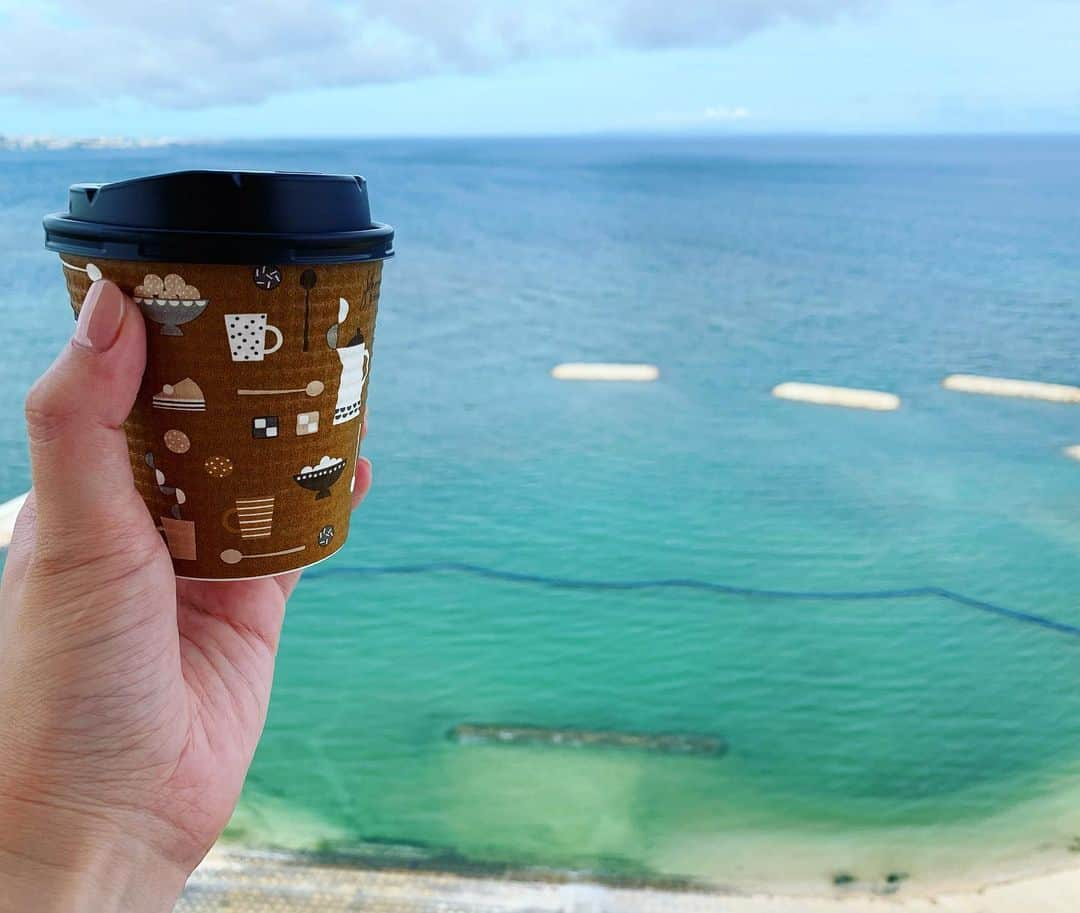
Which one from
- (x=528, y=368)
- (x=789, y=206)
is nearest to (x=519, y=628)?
(x=528, y=368)

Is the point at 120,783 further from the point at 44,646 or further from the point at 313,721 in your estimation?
the point at 313,721

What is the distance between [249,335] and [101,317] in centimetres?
10

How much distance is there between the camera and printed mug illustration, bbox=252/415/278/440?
2.64ft

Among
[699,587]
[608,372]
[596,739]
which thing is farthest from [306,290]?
[608,372]

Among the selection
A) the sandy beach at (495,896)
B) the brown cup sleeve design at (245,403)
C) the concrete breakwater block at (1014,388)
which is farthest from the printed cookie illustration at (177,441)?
the concrete breakwater block at (1014,388)

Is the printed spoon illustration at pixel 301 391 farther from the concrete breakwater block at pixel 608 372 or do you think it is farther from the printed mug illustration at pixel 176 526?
the concrete breakwater block at pixel 608 372

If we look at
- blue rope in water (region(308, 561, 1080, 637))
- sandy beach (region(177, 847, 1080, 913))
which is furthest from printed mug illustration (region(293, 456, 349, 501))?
blue rope in water (region(308, 561, 1080, 637))

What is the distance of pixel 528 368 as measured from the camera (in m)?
Result: 6.63

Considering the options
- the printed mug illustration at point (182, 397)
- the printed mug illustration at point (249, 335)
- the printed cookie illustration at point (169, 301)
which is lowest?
the printed mug illustration at point (182, 397)

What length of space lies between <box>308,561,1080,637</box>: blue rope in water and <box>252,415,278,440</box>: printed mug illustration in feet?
9.33

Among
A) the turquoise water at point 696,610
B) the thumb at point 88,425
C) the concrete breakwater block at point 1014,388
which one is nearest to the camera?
the thumb at point 88,425

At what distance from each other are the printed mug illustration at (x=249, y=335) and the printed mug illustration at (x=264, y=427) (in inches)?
2.0

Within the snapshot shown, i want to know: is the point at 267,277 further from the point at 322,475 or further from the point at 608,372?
the point at 608,372

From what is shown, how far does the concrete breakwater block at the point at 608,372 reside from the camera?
251 inches
